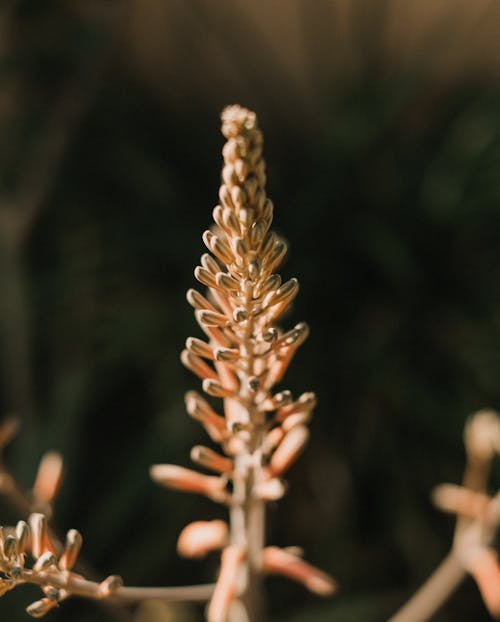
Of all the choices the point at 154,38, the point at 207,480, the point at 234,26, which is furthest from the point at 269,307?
the point at 154,38

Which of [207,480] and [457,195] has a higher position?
[457,195]

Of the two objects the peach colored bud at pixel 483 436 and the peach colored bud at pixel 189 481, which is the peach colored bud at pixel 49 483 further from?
the peach colored bud at pixel 483 436

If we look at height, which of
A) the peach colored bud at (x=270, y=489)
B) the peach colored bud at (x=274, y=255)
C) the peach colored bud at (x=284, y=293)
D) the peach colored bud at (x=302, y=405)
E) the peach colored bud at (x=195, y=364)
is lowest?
the peach colored bud at (x=270, y=489)

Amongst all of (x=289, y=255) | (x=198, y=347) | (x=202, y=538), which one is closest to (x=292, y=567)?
(x=202, y=538)

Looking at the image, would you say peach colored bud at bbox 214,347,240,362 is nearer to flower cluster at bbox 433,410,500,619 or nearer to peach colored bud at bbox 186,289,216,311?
peach colored bud at bbox 186,289,216,311

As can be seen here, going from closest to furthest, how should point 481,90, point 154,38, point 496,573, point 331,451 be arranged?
point 496,573 < point 331,451 < point 481,90 < point 154,38

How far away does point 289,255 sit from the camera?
1217 millimetres

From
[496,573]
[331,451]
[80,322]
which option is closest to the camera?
[496,573]

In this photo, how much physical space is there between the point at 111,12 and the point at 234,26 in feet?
1.15

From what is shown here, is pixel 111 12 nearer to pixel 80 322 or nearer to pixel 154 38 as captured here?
pixel 154 38

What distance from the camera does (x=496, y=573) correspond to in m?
0.38

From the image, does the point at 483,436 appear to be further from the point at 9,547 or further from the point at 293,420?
the point at 9,547

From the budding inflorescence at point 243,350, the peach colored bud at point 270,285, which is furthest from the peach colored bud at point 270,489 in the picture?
the peach colored bud at point 270,285

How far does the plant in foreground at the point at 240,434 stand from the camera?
247mm
